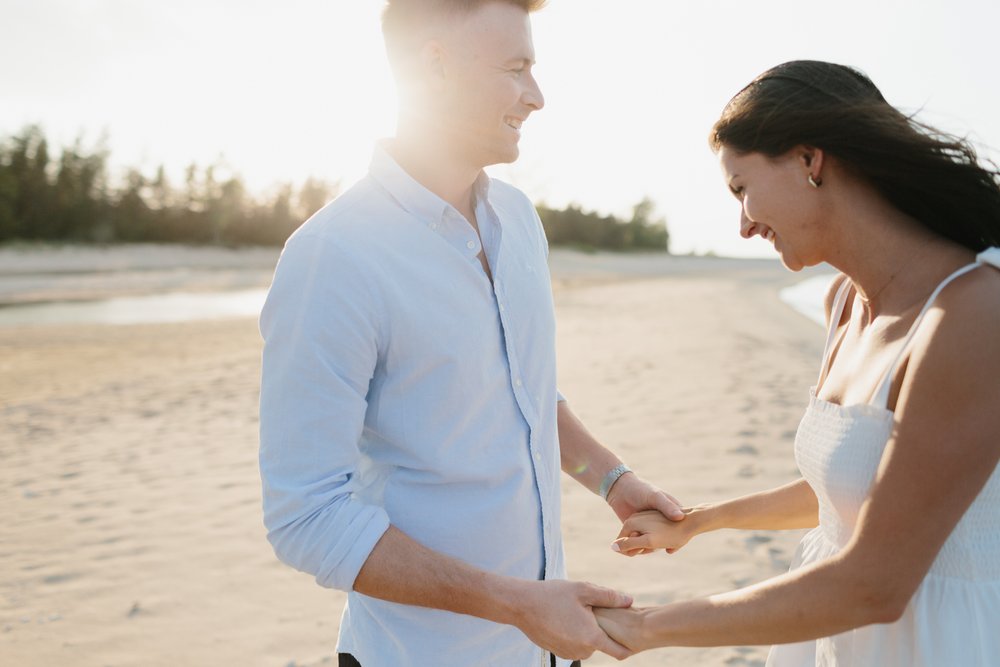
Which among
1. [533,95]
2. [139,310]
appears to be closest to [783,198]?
[533,95]

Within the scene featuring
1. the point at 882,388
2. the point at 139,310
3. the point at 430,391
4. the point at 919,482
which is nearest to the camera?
the point at 919,482

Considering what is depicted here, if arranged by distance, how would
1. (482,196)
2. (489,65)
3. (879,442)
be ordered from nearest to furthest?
(879,442)
(489,65)
(482,196)

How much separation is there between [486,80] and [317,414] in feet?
2.99

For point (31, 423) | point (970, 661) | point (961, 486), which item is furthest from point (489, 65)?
point (31, 423)

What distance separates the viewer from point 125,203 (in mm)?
45688

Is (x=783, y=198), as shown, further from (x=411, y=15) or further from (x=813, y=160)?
(x=411, y=15)

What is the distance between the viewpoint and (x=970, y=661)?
1.64m

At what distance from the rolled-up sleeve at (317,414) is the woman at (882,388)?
69 cm

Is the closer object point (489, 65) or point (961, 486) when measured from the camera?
point (961, 486)

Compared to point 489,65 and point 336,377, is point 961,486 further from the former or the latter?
point 489,65

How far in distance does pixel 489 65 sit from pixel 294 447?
1024 mm

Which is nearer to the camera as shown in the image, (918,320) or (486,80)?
(918,320)

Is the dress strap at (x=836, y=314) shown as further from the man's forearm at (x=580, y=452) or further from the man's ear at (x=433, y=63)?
the man's ear at (x=433, y=63)

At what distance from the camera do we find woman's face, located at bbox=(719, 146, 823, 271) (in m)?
1.81
